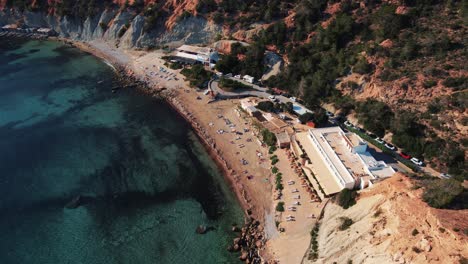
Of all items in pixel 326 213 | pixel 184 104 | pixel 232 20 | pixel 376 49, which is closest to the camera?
pixel 326 213

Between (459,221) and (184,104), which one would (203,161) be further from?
(459,221)

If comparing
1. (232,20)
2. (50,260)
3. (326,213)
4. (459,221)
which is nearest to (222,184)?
(326,213)

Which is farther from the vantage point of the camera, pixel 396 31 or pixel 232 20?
pixel 232 20

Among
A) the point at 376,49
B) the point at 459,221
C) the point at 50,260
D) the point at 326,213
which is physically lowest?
the point at 50,260

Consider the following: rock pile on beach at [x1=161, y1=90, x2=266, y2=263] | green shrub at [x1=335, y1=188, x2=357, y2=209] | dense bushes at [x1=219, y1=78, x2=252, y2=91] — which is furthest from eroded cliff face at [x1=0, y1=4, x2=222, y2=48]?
green shrub at [x1=335, y1=188, x2=357, y2=209]

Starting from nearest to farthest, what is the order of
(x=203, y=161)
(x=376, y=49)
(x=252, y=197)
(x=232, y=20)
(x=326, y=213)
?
(x=326, y=213)
(x=252, y=197)
(x=203, y=161)
(x=376, y=49)
(x=232, y=20)

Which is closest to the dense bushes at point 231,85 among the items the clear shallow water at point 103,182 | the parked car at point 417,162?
the clear shallow water at point 103,182

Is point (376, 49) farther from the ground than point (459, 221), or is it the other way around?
point (376, 49)
